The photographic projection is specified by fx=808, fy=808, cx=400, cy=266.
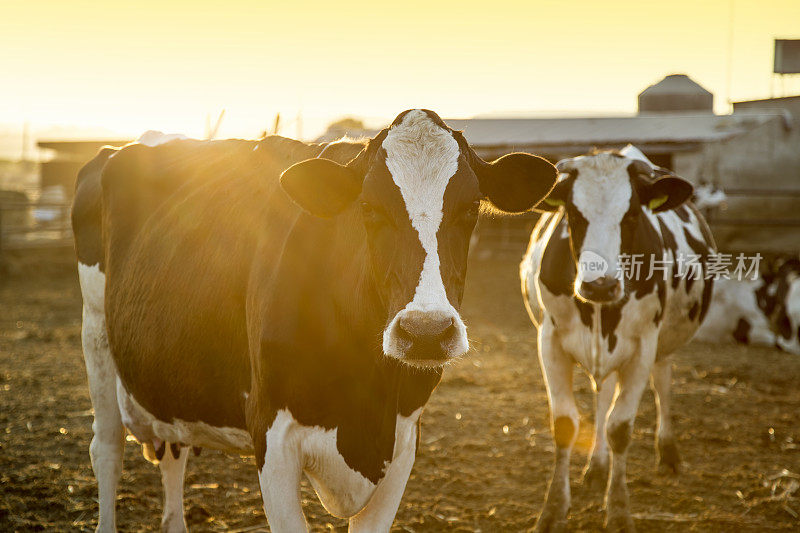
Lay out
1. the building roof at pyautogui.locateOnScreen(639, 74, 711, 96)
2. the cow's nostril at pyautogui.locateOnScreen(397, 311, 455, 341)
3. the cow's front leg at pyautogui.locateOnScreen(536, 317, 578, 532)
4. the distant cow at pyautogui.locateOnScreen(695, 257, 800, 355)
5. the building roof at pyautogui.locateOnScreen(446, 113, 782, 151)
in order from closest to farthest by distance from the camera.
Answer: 1. the cow's nostril at pyautogui.locateOnScreen(397, 311, 455, 341)
2. the cow's front leg at pyautogui.locateOnScreen(536, 317, 578, 532)
3. the distant cow at pyautogui.locateOnScreen(695, 257, 800, 355)
4. the building roof at pyautogui.locateOnScreen(446, 113, 782, 151)
5. the building roof at pyautogui.locateOnScreen(639, 74, 711, 96)

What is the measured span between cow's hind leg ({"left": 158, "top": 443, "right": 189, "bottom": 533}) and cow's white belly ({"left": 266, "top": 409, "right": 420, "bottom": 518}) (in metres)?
1.40

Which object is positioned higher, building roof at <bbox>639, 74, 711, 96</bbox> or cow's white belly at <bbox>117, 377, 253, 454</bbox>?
building roof at <bbox>639, 74, 711, 96</bbox>

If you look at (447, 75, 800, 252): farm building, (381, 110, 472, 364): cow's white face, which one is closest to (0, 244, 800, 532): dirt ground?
(381, 110, 472, 364): cow's white face

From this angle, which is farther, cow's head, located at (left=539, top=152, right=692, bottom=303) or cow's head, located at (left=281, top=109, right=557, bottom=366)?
cow's head, located at (left=539, top=152, right=692, bottom=303)

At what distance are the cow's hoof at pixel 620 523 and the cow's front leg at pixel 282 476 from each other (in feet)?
7.59

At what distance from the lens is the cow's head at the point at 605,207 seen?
168 inches

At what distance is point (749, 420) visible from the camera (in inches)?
261

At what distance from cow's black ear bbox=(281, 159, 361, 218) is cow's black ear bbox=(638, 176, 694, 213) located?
→ 263 centimetres

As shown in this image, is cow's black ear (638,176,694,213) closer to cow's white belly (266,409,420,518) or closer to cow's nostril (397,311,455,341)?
cow's white belly (266,409,420,518)

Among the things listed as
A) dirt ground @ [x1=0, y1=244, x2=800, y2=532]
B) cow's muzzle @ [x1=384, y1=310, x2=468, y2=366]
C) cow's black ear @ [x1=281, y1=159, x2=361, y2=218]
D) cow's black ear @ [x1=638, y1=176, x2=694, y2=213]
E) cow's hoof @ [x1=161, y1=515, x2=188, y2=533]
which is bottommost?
dirt ground @ [x1=0, y1=244, x2=800, y2=532]

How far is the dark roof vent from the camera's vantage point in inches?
1449

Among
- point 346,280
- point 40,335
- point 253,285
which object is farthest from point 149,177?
point 40,335

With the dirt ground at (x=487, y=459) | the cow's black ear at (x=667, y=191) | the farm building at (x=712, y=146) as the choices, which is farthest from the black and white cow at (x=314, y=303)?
the farm building at (x=712, y=146)

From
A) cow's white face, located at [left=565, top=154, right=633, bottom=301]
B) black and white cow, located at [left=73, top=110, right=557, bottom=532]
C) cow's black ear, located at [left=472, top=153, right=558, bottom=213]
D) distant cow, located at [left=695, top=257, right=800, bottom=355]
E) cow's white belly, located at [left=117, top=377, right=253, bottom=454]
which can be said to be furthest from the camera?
distant cow, located at [left=695, top=257, right=800, bottom=355]
